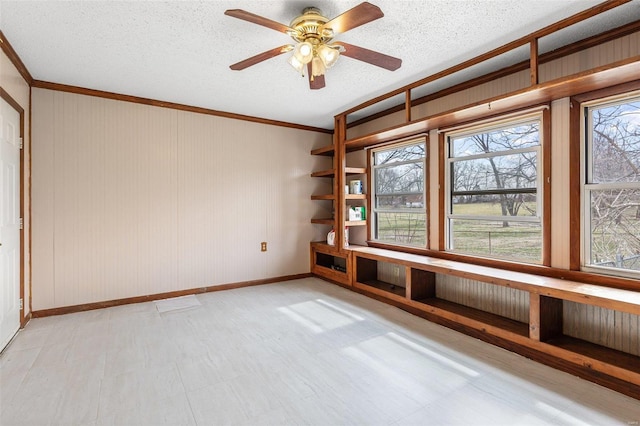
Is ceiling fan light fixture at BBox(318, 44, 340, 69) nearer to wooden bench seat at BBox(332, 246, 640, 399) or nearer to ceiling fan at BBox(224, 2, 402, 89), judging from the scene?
ceiling fan at BBox(224, 2, 402, 89)

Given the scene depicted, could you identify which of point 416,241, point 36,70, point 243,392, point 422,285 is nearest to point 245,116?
point 36,70

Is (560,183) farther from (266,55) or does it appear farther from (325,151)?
(325,151)

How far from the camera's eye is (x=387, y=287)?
4.04 meters

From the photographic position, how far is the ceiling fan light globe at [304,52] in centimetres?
213

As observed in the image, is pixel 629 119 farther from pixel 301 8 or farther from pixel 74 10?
pixel 74 10

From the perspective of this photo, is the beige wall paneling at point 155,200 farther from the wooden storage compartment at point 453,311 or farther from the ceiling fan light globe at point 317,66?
the ceiling fan light globe at point 317,66

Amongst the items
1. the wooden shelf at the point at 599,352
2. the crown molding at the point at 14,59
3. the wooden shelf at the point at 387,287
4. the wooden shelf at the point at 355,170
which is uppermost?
the crown molding at the point at 14,59

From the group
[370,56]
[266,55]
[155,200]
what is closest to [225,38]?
[266,55]

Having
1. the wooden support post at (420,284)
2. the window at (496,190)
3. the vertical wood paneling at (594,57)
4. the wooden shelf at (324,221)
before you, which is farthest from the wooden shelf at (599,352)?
the wooden shelf at (324,221)

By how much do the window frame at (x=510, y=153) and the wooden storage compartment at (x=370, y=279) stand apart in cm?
88

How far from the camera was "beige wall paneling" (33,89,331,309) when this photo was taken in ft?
11.1

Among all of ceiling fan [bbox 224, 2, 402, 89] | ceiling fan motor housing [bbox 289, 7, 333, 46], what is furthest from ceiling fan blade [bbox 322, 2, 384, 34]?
ceiling fan motor housing [bbox 289, 7, 333, 46]

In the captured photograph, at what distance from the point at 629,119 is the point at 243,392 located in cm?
336

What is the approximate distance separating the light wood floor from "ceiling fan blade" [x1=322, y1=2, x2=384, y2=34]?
226cm
